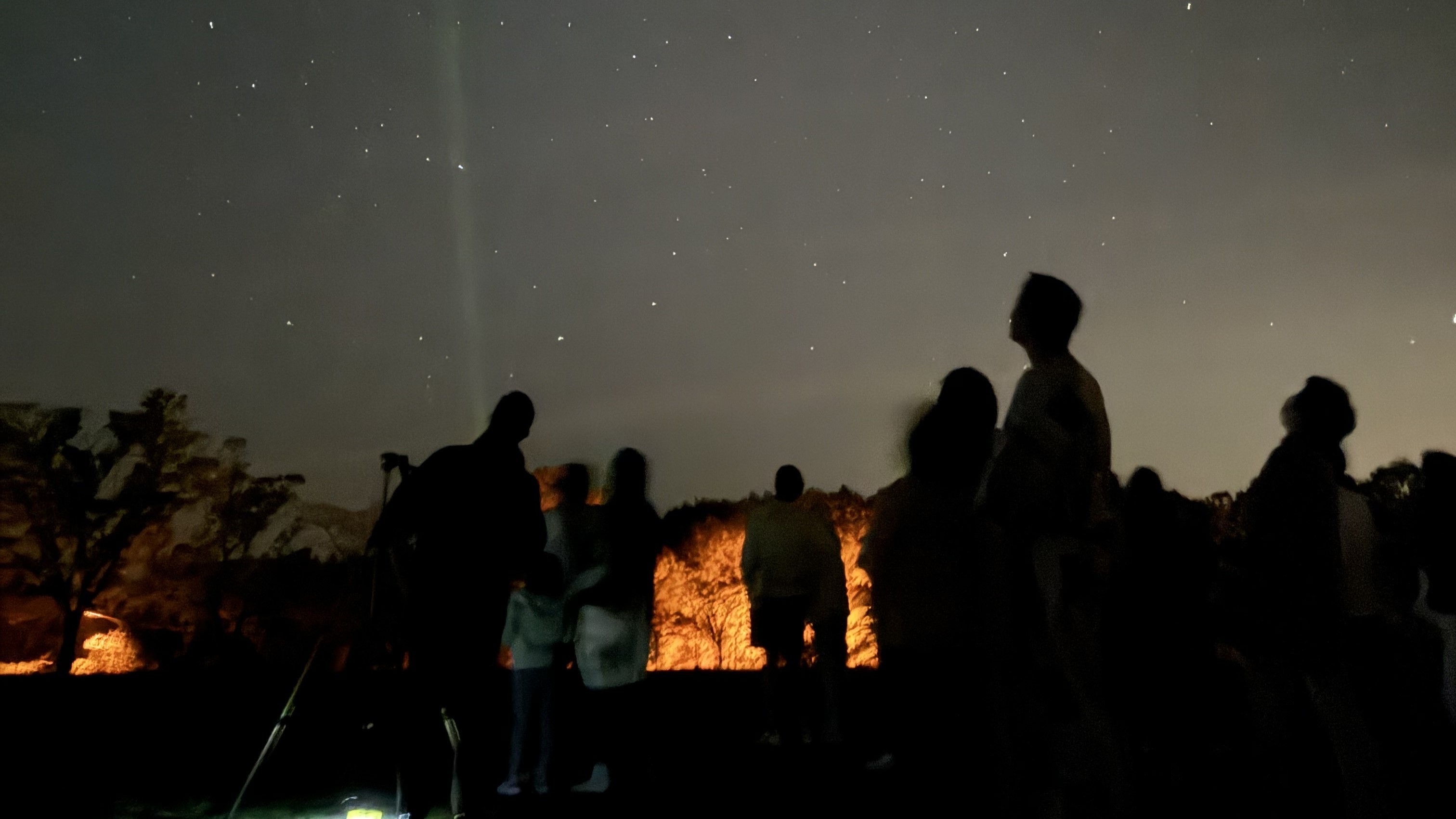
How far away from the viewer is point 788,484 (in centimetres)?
714

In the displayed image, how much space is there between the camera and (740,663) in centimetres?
5006

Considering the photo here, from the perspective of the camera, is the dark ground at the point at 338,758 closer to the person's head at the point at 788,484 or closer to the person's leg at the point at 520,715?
the person's leg at the point at 520,715

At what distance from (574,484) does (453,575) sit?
6.18 ft

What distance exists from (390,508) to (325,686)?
16.0 ft

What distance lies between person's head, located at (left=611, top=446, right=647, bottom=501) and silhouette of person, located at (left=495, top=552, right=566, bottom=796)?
584 millimetres

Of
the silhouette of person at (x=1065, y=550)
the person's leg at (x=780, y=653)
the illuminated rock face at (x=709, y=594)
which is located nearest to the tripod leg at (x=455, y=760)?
the silhouette of person at (x=1065, y=550)

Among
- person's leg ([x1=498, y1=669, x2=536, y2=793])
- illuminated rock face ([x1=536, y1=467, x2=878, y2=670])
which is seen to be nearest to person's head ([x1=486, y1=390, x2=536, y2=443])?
person's leg ([x1=498, y1=669, x2=536, y2=793])

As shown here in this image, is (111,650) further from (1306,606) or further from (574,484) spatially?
(1306,606)

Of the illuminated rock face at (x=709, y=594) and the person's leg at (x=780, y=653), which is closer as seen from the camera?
the person's leg at (x=780, y=653)

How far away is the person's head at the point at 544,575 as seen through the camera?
4.48 metres

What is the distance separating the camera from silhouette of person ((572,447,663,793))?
5.68m

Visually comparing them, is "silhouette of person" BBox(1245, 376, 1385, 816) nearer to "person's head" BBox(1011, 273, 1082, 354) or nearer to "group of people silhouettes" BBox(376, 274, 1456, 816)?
"group of people silhouettes" BBox(376, 274, 1456, 816)

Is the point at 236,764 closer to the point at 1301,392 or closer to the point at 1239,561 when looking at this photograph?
the point at 1239,561

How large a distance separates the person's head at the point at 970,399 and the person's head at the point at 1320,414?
148cm
